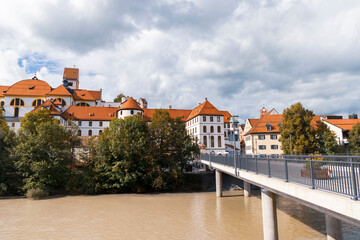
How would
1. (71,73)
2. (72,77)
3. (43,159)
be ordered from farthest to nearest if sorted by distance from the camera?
(71,73), (72,77), (43,159)

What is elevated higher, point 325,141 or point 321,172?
point 325,141

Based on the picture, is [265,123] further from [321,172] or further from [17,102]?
[17,102]

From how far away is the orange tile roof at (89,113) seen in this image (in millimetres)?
59906

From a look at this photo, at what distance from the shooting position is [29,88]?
64.8 meters

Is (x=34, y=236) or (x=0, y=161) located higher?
(x=0, y=161)

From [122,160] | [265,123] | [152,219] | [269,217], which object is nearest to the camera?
[269,217]

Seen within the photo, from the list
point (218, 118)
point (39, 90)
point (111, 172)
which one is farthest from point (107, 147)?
point (39, 90)

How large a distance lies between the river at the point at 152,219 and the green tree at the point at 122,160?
11.1ft

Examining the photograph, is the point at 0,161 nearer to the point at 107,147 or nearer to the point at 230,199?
the point at 107,147

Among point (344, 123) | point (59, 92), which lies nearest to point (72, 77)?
point (59, 92)

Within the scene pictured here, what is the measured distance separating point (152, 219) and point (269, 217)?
387 inches

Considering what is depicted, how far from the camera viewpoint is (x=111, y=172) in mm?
31219

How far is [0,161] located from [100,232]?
19.8m

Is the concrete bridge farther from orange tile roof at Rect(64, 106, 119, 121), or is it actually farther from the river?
orange tile roof at Rect(64, 106, 119, 121)
